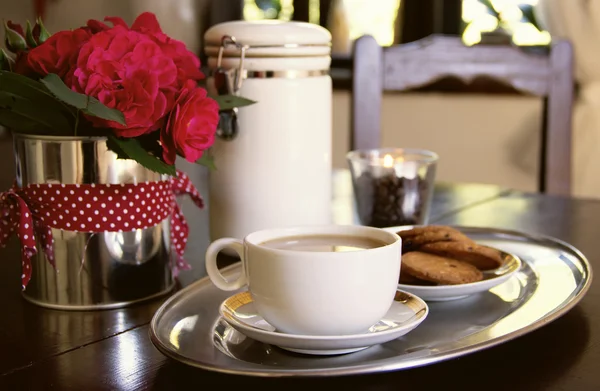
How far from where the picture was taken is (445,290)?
0.65 metres

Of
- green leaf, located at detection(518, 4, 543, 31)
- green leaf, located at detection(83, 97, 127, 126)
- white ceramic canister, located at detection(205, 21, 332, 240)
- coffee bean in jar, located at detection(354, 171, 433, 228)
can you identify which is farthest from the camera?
green leaf, located at detection(518, 4, 543, 31)

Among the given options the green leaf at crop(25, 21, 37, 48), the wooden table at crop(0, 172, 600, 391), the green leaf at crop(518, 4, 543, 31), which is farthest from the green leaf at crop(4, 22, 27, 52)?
the green leaf at crop(518, 4, 543, 31)

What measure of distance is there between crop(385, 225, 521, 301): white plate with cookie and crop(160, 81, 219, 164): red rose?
20 cm

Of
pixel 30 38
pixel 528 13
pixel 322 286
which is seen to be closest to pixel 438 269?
Answer: pixel 322 286

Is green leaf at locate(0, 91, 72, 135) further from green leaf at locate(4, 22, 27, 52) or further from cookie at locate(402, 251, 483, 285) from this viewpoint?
cookie at locate(402, 251, 483, 285)

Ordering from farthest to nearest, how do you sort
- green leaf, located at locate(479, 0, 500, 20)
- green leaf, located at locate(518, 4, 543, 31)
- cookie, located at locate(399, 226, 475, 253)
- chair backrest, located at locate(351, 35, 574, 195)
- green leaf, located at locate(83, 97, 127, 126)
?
1. green leaf, located at locate(479, 0, 500, 20)
2. green leaf, located at locate(518, 4, 543, 31)
3. chair backrest, located at locate(351, 35, 574, 195)
4. cookie, located at locate(399, 226, 475, 253)
5. green leaf, located at locate(83, 97, 127, 126)

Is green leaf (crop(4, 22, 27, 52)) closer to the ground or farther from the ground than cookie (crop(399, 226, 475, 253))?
farther from the ground

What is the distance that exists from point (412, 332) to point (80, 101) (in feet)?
1.02

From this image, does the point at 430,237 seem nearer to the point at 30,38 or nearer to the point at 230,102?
the point at 230,102

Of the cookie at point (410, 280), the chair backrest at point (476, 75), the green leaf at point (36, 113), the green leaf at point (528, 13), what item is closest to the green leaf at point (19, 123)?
the green leaf at point (36, 113)

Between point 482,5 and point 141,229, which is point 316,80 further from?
point 482,5

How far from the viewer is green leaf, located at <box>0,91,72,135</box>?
2.18ft

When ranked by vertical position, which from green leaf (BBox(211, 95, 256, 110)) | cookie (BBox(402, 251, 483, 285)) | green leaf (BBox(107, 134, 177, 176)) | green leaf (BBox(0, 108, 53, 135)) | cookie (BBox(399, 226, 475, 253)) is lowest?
cookie (BBox(402, 251, 483, 285))

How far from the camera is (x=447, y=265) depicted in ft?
2.29
